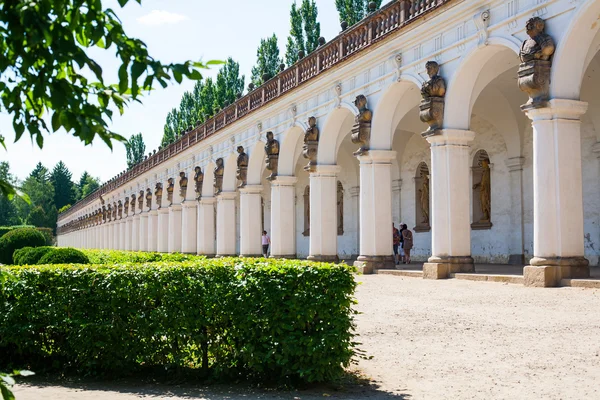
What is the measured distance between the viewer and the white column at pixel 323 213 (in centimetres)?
2369

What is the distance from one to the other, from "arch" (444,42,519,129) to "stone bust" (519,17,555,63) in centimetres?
212

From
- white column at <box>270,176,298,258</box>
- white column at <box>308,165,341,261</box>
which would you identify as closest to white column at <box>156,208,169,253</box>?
white column at <box>270,176,298,258</box>

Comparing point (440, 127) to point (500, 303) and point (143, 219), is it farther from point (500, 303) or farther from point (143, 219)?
point (143, 219)

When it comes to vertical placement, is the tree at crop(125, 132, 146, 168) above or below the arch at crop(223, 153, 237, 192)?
above

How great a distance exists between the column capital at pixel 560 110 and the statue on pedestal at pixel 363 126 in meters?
7.03

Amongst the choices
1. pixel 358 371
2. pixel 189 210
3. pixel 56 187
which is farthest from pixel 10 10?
pixel 56 187

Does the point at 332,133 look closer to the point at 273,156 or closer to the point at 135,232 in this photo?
the point at 273,156

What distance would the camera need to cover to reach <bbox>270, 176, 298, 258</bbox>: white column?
27312mm

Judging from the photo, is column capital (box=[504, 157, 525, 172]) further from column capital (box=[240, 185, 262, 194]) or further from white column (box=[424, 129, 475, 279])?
column capital (box=[240, 185, 262, 194])

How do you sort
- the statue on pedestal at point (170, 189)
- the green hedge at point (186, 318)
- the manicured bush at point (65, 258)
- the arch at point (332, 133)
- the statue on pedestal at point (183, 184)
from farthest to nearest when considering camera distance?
the statue on pedestal at point (170, 189) → the statue on pedestal at point (183, 184) → the arch at point (332, 133) → the manicured bush at point (65, 258) → the green hedge at point (186, 318)

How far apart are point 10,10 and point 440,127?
1473 cm

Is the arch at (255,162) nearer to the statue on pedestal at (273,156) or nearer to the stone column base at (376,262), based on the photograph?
the statue on pedestal at (273,156)

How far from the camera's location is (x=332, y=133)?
77.1 feet

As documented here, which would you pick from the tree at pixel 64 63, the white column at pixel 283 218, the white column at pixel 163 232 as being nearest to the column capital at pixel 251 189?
the white column at pixel 283 218
